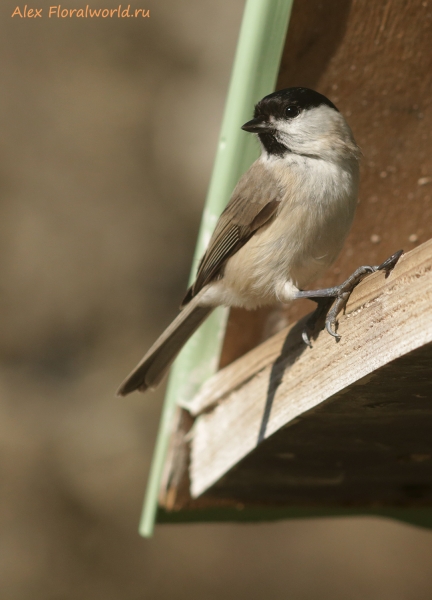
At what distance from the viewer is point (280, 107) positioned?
91.9 inches

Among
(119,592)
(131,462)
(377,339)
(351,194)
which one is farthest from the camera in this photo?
(131,462)

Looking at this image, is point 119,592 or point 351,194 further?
point 119,592

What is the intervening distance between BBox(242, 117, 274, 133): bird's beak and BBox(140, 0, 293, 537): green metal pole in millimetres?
126

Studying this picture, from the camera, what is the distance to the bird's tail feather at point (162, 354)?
243cm

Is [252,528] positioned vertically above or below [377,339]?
below

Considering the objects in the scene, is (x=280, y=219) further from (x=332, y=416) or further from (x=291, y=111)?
(x=332, y=416)

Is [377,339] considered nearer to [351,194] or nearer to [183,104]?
[351,194]

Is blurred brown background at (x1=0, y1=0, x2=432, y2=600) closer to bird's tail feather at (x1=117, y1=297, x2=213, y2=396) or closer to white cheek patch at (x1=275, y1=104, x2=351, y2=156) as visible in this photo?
bird's tail feather at (x1=117, y1=297, x2=213, y2=396)

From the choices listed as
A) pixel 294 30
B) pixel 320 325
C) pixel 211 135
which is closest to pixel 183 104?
pixel 211 135

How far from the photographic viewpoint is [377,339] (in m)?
1.52

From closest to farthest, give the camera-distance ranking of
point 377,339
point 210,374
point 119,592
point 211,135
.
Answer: point 377,339
point 210,374
point 119,592
point 211,135

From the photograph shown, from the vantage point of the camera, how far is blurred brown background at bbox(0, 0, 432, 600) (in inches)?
172

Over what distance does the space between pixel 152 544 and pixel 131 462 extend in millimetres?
497

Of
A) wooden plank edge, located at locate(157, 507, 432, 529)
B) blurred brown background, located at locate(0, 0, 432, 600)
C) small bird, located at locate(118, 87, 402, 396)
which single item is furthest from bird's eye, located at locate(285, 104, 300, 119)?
blurred brown background, located at locate(0, 0, 432, 600)
